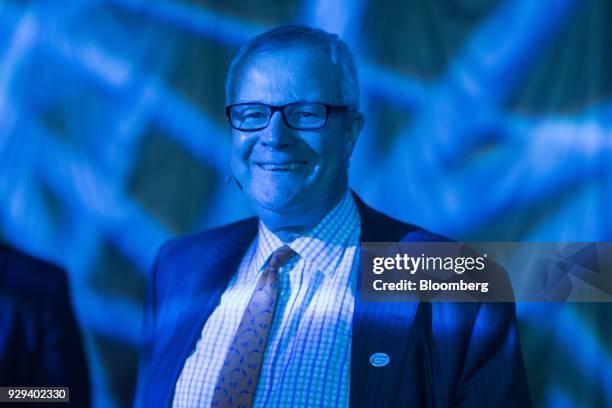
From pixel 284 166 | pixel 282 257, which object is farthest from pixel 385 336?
pixel 284 166

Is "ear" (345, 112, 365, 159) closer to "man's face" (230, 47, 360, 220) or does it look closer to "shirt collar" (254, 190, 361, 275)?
"man's face" (230, 47, 360, 220)

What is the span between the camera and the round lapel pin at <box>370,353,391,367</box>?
1.86 metres

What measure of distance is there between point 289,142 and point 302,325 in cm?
49

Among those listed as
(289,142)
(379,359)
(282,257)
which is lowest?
(379,359)

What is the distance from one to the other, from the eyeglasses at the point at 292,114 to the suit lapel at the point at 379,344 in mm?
331

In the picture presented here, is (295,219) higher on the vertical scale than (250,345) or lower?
higher

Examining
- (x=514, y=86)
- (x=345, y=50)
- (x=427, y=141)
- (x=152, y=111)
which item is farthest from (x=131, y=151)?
(x=514, y=86)

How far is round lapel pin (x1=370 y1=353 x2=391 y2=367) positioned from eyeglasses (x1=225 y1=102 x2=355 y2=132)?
0.61 meters

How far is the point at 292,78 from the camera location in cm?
193

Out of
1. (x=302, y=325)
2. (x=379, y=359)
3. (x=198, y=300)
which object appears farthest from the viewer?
→ (x=198, y=300)

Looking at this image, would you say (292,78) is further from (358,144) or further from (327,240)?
(327,240)

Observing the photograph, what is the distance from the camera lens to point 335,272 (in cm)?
202

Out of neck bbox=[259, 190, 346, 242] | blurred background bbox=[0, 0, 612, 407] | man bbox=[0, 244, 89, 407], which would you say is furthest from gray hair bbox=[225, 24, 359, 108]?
man bbox=[0, 244, 89, 407]

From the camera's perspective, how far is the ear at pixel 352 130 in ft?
6.65
